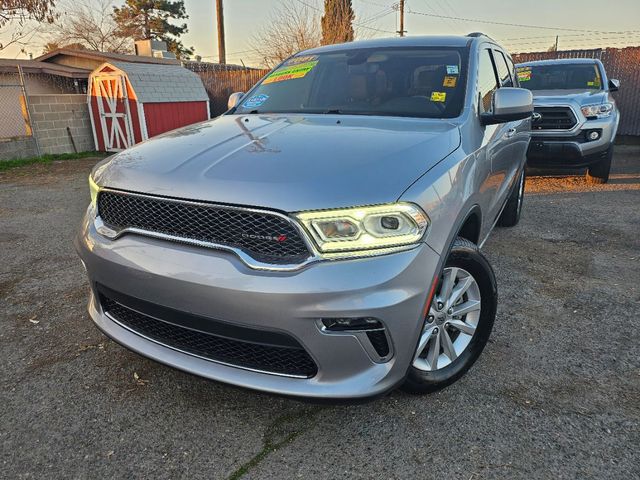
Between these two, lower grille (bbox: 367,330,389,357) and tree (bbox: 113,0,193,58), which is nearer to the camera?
lower grille (bbox: 367,330,389,357)

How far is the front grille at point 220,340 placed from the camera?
185 cm

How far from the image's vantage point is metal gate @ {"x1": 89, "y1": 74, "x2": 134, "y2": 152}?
12055 mm

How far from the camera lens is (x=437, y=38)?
11.1 feet

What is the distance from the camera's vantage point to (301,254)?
5.84ft

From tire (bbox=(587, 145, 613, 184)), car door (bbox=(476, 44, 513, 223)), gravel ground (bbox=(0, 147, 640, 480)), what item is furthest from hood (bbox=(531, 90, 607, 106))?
gravel ground (bbox=(0, 147, 640, 480))

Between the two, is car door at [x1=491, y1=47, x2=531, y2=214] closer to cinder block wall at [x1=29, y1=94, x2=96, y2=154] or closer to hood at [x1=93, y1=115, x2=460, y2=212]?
hood at [x1=93, y1=115, x2=460, y2=212]

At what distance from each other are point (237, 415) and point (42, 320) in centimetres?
179

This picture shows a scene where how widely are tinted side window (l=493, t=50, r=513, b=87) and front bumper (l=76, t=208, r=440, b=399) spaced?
2637 millimetres

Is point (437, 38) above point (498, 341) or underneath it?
above

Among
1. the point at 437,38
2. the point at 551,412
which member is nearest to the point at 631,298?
the point at 551,412

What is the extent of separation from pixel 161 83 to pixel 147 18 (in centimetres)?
2927

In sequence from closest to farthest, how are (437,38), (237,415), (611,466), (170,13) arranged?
(611,466) → (237,415) → (437,38) → (170,13)

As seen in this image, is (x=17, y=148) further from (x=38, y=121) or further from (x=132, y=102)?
(x=132, y=102)

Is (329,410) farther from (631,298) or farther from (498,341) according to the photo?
(631,298)
